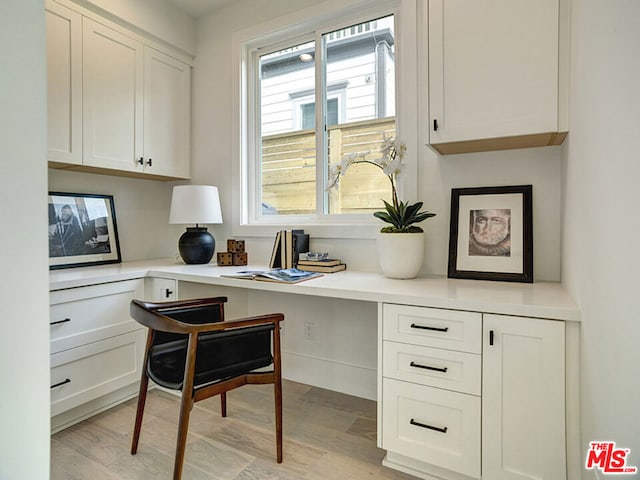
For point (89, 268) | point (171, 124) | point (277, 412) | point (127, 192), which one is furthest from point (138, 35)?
point (277, 412)

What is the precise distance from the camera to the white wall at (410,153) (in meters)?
1.74

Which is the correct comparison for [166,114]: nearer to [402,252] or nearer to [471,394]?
[402,252]

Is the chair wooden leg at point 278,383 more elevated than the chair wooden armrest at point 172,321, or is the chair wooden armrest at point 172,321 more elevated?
the chair wooden armrest at point 172,321

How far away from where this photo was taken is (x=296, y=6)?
7.91 ft

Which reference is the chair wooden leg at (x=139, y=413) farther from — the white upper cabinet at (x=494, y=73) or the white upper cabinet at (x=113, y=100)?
the white upper cabinet at (x=494, y=73)

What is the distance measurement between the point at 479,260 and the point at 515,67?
0.85m

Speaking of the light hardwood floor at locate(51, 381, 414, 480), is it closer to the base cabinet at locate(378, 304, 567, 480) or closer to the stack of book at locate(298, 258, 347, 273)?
the base cabinet at locate(378, 304, 567, 480)

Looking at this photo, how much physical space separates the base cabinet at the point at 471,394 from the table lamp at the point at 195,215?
4.89ft

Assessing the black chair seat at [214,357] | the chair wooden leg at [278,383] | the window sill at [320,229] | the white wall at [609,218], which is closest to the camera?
the white wall at [609,218]

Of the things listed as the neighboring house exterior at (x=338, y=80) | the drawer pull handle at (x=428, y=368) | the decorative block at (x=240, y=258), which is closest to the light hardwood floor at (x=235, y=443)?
the drawer pull handle at (x=428, y=368)

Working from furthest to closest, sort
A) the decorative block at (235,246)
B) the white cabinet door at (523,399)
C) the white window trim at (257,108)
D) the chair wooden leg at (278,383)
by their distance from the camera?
the decorative block at (235,246) → the white window trim at (257,108) → the chair wooden leg at (278,383) → the white cabinet door at (523,399)

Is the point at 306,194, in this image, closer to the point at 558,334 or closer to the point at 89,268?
the point at 89,268

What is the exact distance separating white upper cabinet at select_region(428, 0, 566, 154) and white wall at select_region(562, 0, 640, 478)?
0.59ft

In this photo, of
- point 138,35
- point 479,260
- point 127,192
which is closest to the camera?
point 479,260
